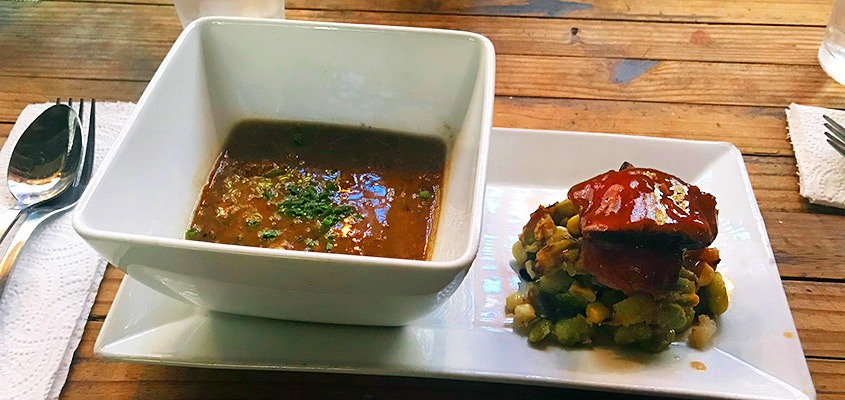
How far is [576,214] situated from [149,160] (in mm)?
635

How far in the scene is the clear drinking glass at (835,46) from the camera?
4.68 ft

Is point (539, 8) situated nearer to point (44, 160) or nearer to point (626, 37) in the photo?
point (626, 37)

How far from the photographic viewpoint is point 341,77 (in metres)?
1.10

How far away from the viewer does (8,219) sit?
101cm

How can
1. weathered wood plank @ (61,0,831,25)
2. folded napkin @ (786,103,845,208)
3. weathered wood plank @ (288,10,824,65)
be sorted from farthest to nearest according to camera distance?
weathered wood plank @ (61,0,831,25) < weathered wood plank @ (288,10,824,65) < folded napkin @ (786,103,845,208)

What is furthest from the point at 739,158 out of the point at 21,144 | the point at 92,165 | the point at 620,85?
the point at 21,144

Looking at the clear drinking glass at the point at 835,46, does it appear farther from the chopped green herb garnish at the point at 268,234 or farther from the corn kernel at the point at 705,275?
the chopped green herb garnish at the point at 268,234

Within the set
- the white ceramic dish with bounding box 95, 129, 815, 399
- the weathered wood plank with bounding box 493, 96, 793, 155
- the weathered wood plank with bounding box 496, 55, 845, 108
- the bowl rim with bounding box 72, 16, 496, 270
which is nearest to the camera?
the bowl rim with bounding box 72, 16, 496, 270

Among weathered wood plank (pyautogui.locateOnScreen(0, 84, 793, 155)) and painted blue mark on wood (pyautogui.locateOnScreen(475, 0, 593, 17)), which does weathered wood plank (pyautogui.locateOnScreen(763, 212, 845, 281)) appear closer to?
weathered wood plank (pyautogui.locateOnScreen(0, 84, 793, 155))

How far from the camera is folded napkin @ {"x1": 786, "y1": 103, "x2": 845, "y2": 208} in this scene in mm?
1175

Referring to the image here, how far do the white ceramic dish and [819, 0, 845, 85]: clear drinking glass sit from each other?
71cm

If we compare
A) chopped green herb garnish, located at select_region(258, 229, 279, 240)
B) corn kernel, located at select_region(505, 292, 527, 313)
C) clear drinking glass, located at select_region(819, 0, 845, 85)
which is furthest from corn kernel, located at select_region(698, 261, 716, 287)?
clear drinking glass, located at select_region(819, 0, 845, 85)

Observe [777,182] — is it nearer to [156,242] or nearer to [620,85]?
[620,85]

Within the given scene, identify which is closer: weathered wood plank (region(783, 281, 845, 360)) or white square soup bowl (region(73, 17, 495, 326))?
white square soup bowl (region(73, 17, 495, 326))
